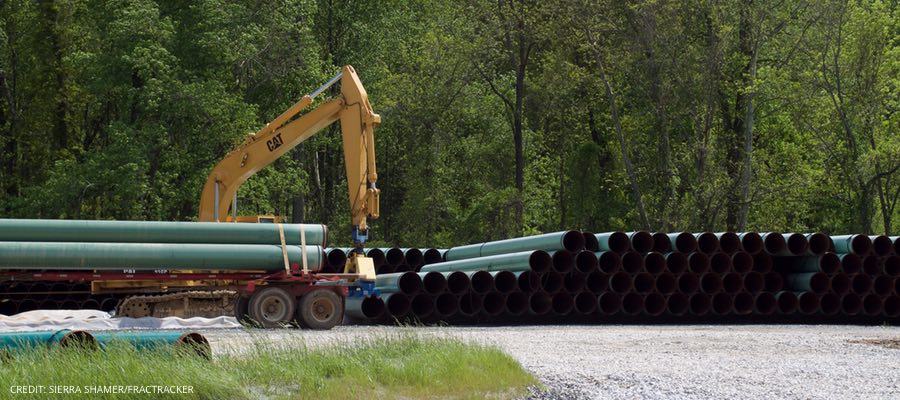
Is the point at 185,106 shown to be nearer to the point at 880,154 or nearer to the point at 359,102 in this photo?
the point at 359,102

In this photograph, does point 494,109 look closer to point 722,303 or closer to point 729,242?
point 729,242

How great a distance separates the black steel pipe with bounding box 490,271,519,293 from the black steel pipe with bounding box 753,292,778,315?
220 inches

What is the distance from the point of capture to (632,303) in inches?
1041

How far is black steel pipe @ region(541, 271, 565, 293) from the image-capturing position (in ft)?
86.1

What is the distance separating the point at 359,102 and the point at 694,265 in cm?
853

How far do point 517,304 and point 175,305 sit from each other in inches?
302

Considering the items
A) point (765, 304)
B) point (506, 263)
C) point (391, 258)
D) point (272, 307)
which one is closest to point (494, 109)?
point (391, 258)

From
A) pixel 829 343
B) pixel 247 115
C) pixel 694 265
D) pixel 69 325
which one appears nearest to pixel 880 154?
pixel 694 265

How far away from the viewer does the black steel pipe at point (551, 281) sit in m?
26.3

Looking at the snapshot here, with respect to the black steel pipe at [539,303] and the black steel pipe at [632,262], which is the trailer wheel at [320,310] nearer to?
the black steel pipe at [539,303]

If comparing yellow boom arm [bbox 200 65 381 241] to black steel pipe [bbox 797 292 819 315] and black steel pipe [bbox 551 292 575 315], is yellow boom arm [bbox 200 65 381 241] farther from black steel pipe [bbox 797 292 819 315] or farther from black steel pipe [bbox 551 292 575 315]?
black steel pipe [bbox 797 292 819 315]

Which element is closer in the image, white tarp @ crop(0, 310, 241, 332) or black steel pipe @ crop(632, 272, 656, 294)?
white tarp @ crop(0, 310, 241, 332)

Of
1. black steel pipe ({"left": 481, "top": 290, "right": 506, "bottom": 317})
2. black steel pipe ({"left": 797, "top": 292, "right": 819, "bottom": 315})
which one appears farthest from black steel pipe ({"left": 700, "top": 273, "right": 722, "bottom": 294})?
black steel pipe ({"left": 481, "top": 290, "right": 506, "bottom": 317})

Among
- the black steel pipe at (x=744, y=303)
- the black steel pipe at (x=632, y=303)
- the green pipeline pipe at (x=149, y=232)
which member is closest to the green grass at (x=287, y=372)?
the green pipeline pipe at (x=149, y=232)
